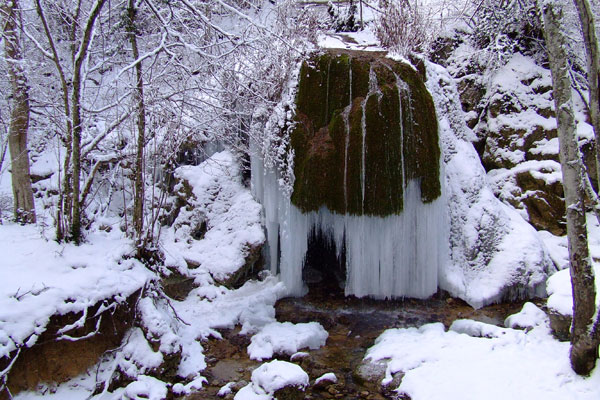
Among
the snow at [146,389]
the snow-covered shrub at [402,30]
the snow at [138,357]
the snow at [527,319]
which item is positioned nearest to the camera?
the snow at [146,389]

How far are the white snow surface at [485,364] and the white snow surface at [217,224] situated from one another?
9.05 feet

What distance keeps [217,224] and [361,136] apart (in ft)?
9.80

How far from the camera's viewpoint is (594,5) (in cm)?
923

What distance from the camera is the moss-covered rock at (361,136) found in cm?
584

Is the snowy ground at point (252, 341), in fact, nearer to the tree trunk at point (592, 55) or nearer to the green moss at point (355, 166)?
the green moss at point (355, 166)

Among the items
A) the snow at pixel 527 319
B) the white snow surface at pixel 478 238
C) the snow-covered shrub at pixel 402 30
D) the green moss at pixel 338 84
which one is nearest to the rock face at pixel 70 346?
the green moss at pixel 338 84

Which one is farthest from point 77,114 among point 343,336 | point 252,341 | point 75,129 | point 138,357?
point 343,336

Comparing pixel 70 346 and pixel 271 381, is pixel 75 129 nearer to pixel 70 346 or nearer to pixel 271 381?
pixel 70 346

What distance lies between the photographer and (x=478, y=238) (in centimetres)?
650

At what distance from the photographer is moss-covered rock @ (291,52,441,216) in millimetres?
5840

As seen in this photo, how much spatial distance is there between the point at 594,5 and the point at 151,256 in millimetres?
10207

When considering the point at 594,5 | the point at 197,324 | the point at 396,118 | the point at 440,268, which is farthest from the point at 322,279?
the point at 594,5

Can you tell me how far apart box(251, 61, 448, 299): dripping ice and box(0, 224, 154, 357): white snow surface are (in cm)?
212

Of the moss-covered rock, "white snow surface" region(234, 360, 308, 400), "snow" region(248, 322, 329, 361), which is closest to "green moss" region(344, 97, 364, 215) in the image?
the moss-covered rock
